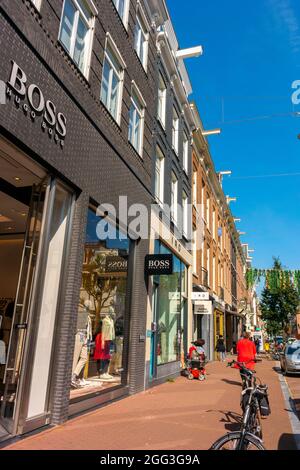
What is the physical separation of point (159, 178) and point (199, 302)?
7.17 meters

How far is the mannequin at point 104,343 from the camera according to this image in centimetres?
831

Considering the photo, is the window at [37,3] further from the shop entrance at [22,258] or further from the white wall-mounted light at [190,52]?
the white wall-mounted light at [190,52]

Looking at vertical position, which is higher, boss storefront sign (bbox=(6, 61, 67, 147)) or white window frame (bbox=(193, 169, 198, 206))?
Result: white window frame (bbox=(193, 169, 198, 206))

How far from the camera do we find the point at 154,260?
1059cm

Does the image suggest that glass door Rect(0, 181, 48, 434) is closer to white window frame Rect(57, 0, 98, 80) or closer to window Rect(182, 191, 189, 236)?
white window frame Rect(57, 0, 98, 80)

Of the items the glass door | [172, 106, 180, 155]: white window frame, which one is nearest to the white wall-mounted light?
[172, 106, 180, 155]: white window frame

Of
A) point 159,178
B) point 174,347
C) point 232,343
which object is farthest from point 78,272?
point 232,343

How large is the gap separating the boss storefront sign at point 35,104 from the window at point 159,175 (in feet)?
22.9

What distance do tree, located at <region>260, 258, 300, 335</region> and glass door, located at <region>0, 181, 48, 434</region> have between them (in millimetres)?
30205

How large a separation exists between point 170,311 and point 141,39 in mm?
9758

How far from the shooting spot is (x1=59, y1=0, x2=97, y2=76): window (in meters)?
7.17

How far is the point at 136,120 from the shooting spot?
11391 mm

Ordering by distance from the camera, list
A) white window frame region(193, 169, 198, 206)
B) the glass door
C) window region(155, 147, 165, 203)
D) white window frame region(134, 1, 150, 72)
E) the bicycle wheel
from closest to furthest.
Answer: the bicycle wheel → the glass door → white window frame region(134, 1, 150, 72) → window region(155, 147, 165, 203) → white window frame region(193, 169, 198, 206)

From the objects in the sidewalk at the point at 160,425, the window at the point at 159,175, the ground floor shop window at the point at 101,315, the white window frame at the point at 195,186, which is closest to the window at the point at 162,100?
the window at the point at 159,175
